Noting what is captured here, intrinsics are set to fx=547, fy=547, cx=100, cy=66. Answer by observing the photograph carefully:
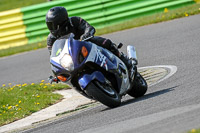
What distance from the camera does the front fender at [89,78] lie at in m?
7.04

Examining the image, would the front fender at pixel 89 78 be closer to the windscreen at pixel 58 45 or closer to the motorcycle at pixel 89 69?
the motorcycle at pixel 89 69

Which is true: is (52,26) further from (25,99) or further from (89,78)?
(25,99)

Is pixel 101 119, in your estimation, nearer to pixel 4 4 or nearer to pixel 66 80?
pixel 66 80

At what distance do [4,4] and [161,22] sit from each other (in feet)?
46.0

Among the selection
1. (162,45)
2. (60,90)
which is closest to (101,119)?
(60,90)

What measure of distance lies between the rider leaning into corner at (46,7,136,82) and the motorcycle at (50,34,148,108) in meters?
0.24

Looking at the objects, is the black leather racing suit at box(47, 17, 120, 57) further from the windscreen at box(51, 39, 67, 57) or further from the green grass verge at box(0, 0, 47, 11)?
the green grass verge at box(0, 0, 47, 11)

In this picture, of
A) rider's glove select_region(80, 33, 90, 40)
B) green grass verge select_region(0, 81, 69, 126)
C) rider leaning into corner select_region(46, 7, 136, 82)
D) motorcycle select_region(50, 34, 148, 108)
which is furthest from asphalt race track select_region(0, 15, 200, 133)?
green grass verge select_region(0, 81, 69, 126)

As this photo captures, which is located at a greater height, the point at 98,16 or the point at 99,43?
the point at 99,43

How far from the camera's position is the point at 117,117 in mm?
6590

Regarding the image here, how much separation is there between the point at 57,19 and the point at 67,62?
0.79m

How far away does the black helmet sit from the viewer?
7660 mm

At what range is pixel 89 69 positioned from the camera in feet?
24.1

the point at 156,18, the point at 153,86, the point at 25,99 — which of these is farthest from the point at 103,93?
the point at 156,18
